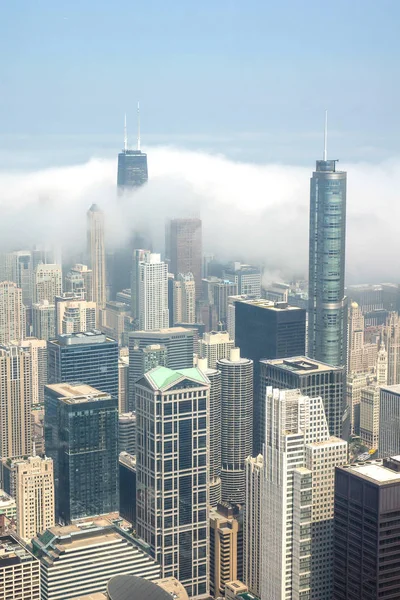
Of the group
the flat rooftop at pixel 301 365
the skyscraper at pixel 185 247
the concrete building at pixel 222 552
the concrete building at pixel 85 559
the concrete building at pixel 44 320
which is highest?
the skyscraper at pixel 185 247

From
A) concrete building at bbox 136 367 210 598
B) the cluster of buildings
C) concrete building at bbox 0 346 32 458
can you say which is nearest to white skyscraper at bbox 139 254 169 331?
the cluster of buildings

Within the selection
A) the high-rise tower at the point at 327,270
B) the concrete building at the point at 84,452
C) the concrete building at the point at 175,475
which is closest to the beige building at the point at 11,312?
the concrete building at the point at 84,452

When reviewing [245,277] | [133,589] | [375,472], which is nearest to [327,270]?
[245,277]

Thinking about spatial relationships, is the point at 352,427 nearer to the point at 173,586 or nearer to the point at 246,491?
the point at 246,491

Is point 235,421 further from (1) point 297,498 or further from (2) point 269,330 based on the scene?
(1) point 297,498

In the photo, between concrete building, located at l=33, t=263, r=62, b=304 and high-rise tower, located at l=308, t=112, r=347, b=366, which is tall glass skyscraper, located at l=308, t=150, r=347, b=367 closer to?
high-rise tower, located at l=308, t=112, r=347, b=366

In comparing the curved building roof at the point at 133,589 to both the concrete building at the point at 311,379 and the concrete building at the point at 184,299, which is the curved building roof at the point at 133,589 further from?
the concrete building at the point at 184,299
